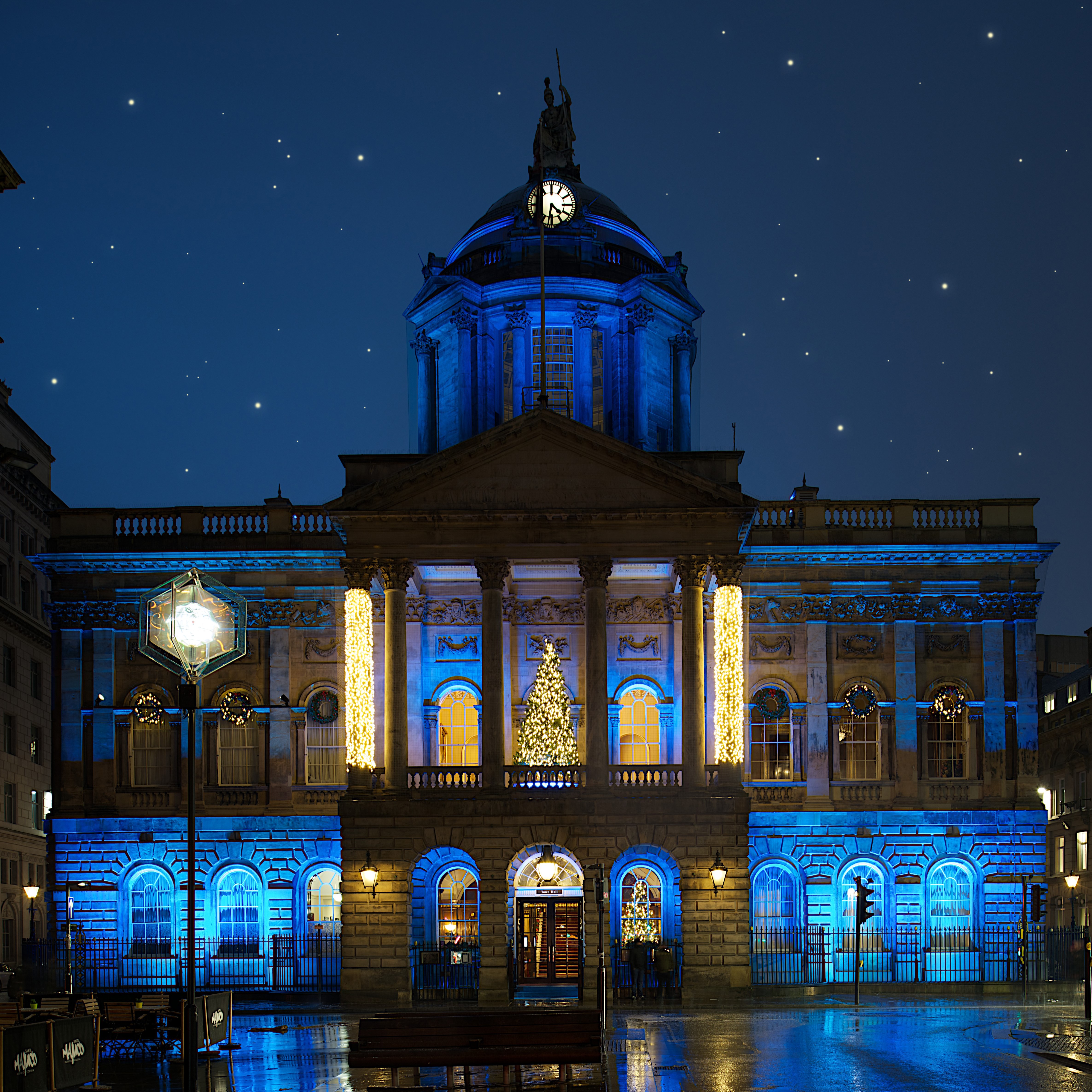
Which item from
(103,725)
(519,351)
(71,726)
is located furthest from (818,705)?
(71,726)

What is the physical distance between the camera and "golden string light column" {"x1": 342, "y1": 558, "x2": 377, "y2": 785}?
41656mm

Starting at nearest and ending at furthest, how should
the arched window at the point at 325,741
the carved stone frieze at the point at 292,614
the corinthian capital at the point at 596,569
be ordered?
the corinthian capital at the point at 596,569
the arched window at the point at 325,741
the carved stone frieze at the point at 292,614

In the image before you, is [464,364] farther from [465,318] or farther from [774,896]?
[774,896]

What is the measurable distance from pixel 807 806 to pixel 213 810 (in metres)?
17.4

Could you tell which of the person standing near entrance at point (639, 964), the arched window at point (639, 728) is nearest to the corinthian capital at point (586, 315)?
the arched window at point (639, 728)

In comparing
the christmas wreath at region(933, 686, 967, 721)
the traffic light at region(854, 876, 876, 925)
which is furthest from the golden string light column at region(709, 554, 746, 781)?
the christmas wreath at region(933, 686, 967, 721)

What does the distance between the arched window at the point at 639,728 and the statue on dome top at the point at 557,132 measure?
20445mm

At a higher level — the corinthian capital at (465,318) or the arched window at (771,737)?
the corinthian capital at (465,318)

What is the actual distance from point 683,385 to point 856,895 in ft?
58.4

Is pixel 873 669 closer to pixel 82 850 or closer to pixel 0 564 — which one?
pixel 82 850

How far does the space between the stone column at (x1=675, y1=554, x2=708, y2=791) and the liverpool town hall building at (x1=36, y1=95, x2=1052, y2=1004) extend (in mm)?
92

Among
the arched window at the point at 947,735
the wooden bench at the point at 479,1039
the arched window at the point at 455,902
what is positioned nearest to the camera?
the wooden bench at the point at 479,1039

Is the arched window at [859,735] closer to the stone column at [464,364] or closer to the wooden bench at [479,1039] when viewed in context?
the stone column at [464,364]

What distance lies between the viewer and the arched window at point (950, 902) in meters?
45.8
